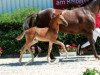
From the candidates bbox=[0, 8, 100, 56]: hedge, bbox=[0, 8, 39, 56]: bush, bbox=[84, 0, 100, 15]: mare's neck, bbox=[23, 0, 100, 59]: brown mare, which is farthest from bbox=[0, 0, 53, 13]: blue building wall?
bbox=[23, 0, 100, 59]: brown mare

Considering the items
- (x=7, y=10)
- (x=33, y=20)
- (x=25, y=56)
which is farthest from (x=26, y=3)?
Answer: (x=33, y=20)

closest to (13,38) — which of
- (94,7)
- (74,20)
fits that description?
(74,20)

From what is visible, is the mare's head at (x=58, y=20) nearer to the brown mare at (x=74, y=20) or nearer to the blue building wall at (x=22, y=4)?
the brown mare at (x=74, y=20)

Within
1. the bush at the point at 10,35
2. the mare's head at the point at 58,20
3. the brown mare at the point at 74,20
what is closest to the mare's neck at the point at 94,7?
the brown mare at the point at 74,20

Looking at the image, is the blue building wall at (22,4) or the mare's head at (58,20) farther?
the blue building wall at (22,4)

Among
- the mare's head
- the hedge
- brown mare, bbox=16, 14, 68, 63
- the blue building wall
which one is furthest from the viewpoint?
the blue building wall

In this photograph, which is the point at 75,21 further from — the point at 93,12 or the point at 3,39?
the point at 3,39

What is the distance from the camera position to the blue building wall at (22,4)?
1809 cm

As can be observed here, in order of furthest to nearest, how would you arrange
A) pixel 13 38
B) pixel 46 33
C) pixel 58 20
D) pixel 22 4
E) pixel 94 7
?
pixel 22 4
pixel 13 38
pixel 94 7
pixel 58 20
pixel 46 33

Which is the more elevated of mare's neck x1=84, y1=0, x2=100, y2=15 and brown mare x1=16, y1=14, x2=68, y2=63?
mare's neck x1=84, y1=0, x2=100, y2=15

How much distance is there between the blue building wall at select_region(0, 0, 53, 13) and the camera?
1809cm

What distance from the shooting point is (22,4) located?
18250 millimetres

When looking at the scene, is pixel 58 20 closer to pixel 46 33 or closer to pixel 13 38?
pixel 46 33

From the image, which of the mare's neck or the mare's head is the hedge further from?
the mare's head
